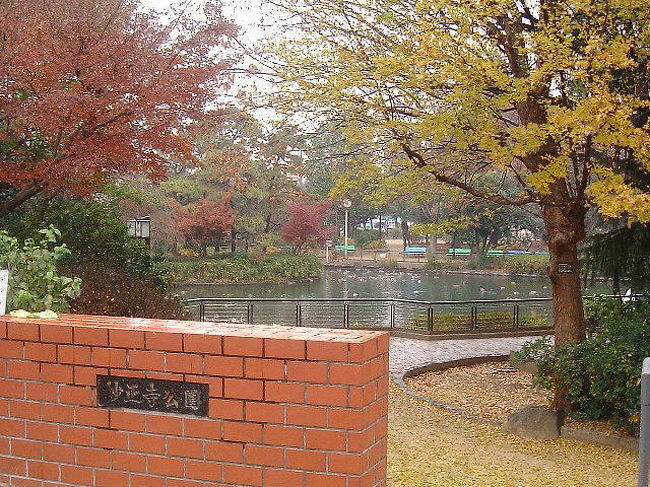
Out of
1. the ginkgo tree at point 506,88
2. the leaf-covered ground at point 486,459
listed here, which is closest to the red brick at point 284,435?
the leaf-covered ground at point 486,459

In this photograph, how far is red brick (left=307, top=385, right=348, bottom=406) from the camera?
10.3 feet

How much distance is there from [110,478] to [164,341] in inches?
28.7

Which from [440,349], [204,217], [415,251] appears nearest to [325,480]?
[440,349]

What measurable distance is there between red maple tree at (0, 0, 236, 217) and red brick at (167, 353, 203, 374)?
5.15 m

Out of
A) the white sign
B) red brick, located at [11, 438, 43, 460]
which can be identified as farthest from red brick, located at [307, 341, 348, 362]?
the white sign

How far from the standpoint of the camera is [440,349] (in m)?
14.9

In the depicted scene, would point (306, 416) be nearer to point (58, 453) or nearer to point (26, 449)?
point (58, 453)

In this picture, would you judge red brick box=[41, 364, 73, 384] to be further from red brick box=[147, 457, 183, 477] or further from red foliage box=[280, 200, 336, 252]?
red foliage box=[280, 200, 336, 252]

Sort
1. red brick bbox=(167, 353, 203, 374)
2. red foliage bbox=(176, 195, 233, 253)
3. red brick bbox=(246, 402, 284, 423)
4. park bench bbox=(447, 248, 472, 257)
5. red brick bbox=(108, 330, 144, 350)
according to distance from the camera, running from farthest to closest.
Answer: park bench bbox=(447, 248, 472, 257)
red foliage bbox=(176, 195, 233, 253)
red brick bbox=(108, 330, 144, 350)
red brick bbox=(167, 353, 203, 374)
red brick bbox=(246, 402, 284, 423)

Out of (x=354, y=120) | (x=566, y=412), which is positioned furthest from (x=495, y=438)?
(x=354, y=120)

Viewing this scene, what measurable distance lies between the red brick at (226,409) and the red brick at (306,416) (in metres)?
0.23

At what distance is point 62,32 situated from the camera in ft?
27.4

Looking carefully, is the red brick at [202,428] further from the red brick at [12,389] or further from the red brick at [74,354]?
the red brick at [12,389]

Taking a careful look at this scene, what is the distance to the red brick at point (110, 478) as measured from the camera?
3.51m
